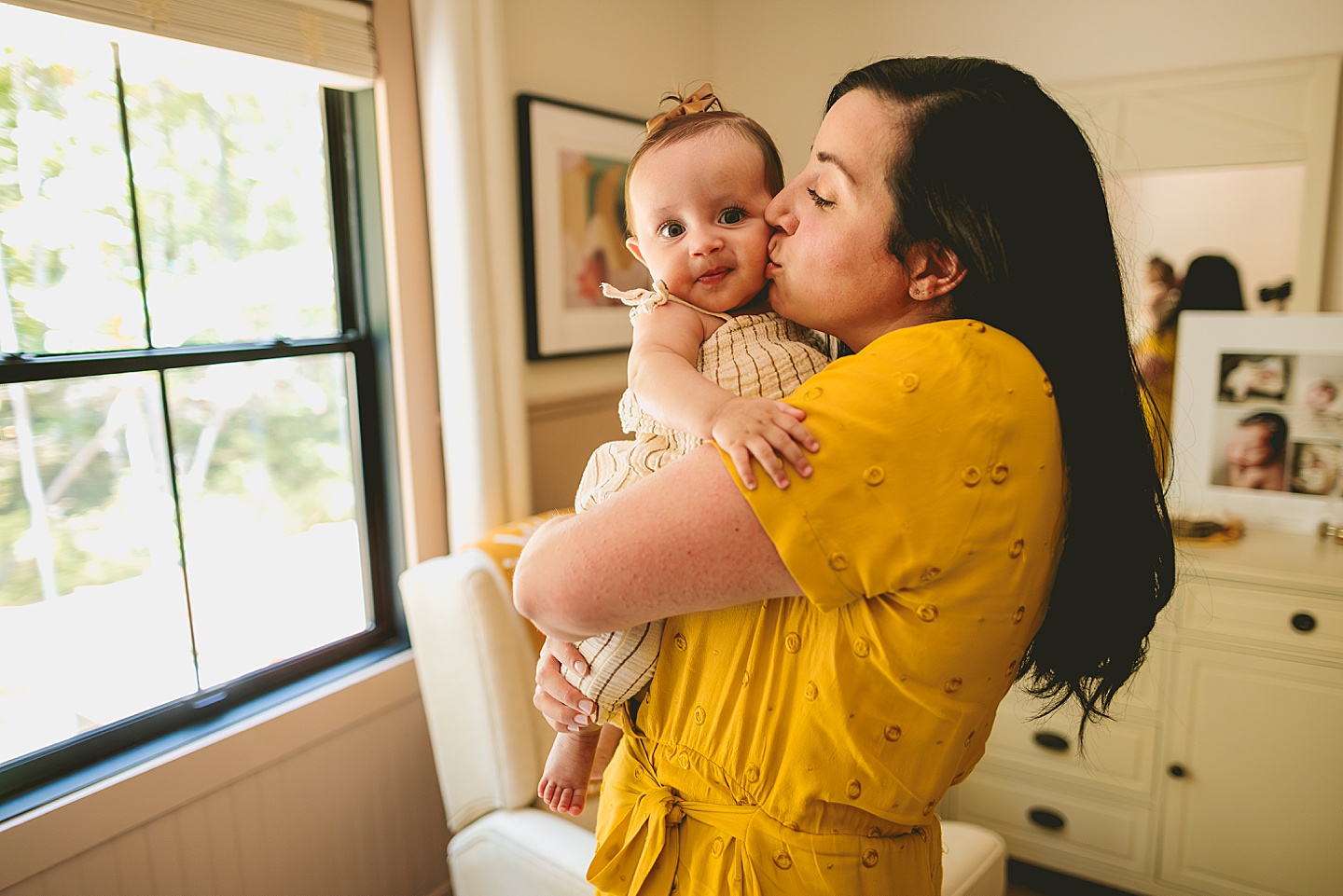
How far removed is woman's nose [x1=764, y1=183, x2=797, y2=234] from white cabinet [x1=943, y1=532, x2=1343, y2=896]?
5.92ft

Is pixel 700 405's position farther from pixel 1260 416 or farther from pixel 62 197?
pixel 1260 416

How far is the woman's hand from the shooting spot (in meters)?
0.88

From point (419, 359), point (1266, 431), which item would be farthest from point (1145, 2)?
point (419, 359)

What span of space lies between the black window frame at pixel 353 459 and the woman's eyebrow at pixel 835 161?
1.48 m

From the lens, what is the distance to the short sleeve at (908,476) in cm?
63

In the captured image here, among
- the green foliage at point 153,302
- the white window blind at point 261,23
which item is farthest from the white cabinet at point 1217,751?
the white window blind at point 261,23

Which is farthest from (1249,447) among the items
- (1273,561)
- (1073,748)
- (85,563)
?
(85,563)

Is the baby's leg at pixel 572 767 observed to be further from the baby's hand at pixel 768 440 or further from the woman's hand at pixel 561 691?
the baby's hand at pixel 768 440

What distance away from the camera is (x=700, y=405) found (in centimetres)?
75

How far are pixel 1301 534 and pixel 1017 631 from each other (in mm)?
2256

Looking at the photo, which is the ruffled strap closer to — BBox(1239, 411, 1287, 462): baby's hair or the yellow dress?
the yellow dress

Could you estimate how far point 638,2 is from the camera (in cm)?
281

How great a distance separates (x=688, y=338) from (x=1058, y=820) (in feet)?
7.22

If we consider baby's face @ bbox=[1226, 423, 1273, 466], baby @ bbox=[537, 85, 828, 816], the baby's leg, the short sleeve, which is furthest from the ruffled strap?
baby's face @ bbox=[1226, 423, 1273, 466]
